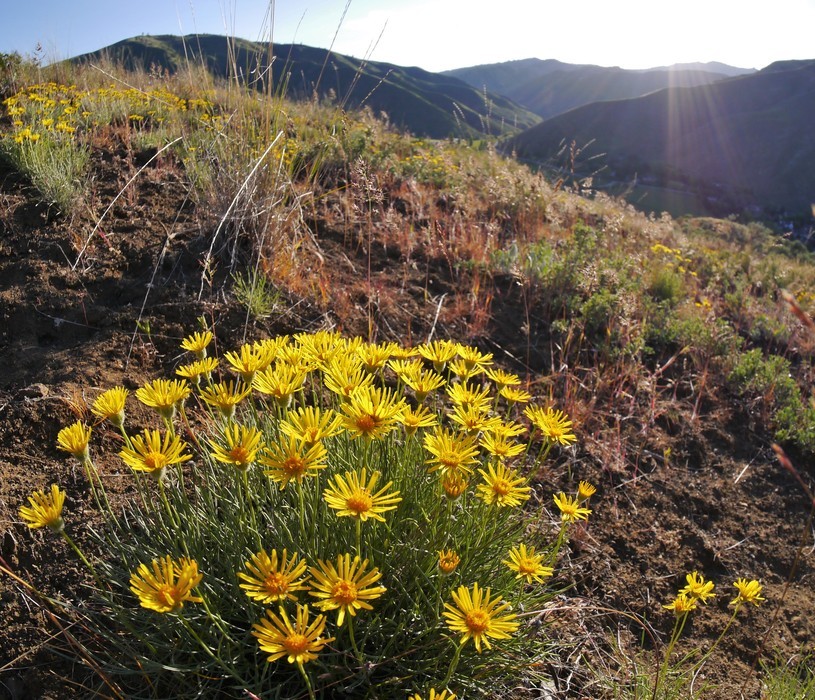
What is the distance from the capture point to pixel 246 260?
3.31 metres

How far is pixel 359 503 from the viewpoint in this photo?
50.0 inches

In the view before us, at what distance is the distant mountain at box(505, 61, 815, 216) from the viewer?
191ft

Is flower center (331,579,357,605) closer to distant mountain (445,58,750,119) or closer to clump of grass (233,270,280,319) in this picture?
clump of grass (233,270,280,319)

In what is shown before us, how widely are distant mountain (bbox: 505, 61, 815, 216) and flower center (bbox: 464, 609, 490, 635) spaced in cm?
5486

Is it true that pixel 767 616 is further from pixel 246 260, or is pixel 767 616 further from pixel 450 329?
pixel 246 260

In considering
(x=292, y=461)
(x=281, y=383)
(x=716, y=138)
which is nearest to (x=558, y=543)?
(x=292, y=461)

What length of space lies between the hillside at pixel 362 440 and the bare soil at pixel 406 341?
0.05ft

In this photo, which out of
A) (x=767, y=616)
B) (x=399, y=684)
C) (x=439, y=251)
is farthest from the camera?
(x=439, y=251)

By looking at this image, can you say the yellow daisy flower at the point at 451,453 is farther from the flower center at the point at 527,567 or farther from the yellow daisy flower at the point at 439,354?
the yellow daisy flower at the point at 439,354

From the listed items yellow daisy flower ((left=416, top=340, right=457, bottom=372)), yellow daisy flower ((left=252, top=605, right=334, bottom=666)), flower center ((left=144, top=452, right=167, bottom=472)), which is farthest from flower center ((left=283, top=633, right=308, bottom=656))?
yellow daisy flower ((left=416, top=340, right=457, bottom=372))

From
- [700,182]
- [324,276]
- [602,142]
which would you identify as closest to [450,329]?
[324,276]

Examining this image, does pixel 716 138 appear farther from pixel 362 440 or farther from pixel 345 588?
pixel 345 588

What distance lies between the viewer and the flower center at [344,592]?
118 cm

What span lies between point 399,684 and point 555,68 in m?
174
